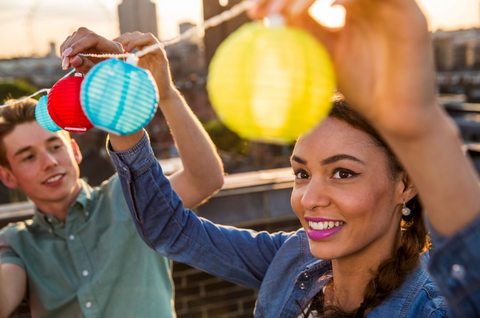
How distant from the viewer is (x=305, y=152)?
1441 mm

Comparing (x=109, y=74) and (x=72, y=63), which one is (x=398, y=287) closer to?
(x=109, y=74)

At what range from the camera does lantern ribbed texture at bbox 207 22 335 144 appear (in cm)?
70

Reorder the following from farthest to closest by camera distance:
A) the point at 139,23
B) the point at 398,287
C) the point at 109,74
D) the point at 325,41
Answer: the point at 139,23 < the point at 398,287 < the point at 109,74 < the point at 325,41

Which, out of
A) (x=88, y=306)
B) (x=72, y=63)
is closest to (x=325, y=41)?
(x=72, y=63)

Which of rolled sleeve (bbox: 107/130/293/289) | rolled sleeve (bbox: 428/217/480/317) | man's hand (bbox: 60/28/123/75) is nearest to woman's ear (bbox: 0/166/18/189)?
rolled sleeve (bbox: 107/130/293/289)

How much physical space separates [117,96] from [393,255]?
1.18 m

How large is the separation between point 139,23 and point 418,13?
4195 centimetres

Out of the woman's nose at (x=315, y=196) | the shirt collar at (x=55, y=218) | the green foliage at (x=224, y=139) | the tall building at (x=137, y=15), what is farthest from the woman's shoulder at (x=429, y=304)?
the tall building at (x=137, y=15)

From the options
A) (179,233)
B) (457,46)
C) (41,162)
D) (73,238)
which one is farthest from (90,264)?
(457,46)

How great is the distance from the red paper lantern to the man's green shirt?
3.74 ft

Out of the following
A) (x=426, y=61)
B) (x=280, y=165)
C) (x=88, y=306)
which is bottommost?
(x=280, y=165)

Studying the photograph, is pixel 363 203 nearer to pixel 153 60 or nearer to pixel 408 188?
pixel 408 188

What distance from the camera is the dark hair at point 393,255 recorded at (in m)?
1.43

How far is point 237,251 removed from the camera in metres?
1.79
